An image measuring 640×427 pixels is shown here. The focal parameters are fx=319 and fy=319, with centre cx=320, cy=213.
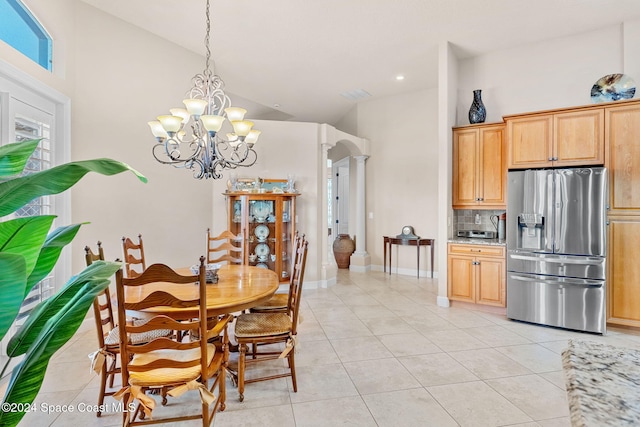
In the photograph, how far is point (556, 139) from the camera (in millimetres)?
3682

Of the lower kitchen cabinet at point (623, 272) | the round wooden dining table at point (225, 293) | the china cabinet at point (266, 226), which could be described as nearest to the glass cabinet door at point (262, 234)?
the china cabinet at point (266, 226)

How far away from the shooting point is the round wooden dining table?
1.84 meters

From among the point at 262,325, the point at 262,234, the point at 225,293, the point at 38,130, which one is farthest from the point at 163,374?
the point at 262,234

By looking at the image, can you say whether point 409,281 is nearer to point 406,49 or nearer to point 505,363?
point 505,363

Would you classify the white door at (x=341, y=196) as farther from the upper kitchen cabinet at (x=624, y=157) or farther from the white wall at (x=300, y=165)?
the upper kitchen cabinet at (x=624, y=157)

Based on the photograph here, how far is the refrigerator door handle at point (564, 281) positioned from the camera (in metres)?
3.40

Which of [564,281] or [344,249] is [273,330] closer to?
[564,281]

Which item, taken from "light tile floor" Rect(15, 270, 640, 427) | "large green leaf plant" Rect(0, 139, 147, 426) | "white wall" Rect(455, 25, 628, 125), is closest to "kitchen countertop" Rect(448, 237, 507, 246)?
"light tile floor" Rect(15, 270, 640, 427)

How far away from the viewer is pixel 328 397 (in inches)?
89.3

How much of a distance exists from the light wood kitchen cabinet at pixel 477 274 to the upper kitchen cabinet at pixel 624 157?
126 cm

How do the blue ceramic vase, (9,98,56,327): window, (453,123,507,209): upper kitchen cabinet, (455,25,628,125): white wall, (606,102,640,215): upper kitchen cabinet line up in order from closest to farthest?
(9,98,56,327): window, (606,102,640,215): upper kitchen cabinet, (455,25,628,125): white wall, (453,123,507,209): upper kitchen cabinet, the blue ceramic vase

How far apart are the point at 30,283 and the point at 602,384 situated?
4.73 ft

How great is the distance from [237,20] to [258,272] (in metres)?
3.01

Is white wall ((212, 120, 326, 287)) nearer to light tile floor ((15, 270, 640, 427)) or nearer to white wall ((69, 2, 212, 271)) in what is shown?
white wall ((69, 2, 212, 271))
